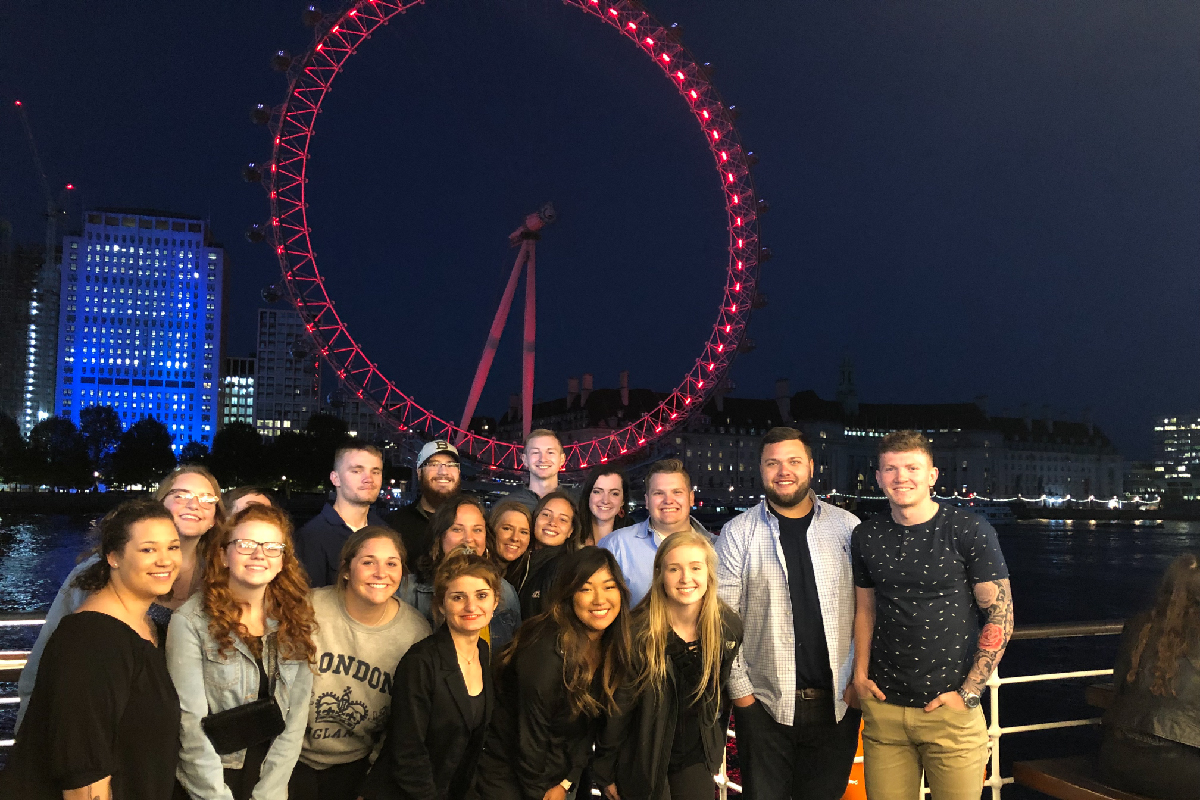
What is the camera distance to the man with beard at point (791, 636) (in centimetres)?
391

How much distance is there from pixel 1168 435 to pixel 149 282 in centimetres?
14769

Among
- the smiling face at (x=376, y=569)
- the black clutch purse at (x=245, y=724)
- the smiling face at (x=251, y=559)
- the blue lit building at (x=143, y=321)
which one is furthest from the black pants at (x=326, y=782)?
the blue lit building at (x=143, y=321)

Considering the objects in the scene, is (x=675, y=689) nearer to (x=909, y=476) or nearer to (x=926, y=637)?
(x=926, y=637)

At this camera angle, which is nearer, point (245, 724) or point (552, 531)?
point (245, 724)

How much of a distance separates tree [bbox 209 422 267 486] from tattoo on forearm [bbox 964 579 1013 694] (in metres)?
68.3

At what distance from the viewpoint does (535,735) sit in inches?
137

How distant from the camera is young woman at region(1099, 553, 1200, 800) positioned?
3.41 m

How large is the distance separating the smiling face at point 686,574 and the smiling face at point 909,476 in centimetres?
77

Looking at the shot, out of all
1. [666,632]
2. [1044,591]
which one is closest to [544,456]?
[666,632]

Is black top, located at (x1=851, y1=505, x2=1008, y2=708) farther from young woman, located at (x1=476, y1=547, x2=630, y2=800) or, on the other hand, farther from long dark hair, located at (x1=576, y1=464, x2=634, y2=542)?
long dark hair, located at (x1=576, y1=464, x2=634, y2=542)

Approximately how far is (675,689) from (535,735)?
545mm

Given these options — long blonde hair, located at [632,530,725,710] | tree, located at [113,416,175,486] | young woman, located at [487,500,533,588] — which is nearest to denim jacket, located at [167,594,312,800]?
long blonde hair, located at [632,530,725,710]

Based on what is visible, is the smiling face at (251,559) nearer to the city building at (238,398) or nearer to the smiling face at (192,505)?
the smiling face at (192,505)

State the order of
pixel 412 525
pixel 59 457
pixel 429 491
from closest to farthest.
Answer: pixel 412 525
pixel 429 491
pixel 59 457
